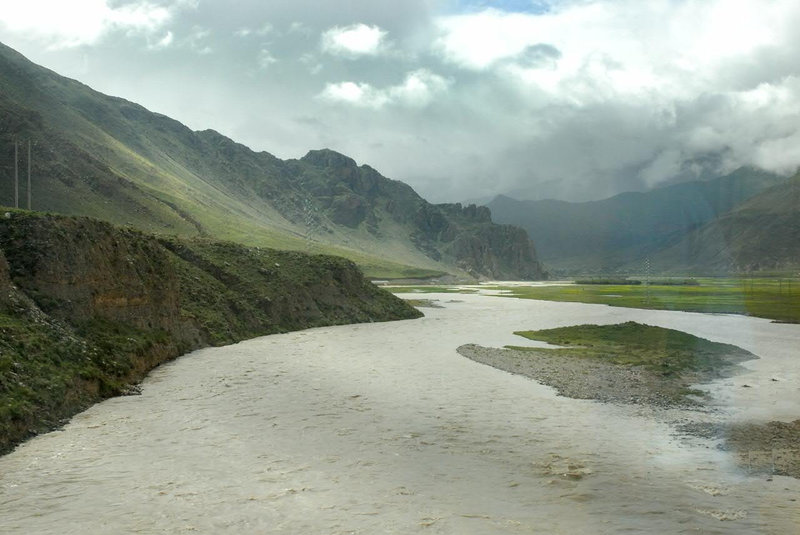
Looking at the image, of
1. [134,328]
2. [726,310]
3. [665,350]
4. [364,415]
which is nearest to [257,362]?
[134,328]

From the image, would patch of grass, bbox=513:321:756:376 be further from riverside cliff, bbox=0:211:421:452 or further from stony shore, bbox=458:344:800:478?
riverside cliff, bbox=0:211:421:452

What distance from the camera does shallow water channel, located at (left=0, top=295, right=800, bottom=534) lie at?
56.4ft

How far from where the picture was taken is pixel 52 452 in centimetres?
2328

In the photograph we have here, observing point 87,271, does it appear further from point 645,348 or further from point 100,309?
point 645,348

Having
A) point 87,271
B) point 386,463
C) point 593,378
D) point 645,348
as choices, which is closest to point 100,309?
point 87,271

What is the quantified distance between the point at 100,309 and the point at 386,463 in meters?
28.1

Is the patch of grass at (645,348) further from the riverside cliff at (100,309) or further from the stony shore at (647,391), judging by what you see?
the riverside cliff at (100,309)

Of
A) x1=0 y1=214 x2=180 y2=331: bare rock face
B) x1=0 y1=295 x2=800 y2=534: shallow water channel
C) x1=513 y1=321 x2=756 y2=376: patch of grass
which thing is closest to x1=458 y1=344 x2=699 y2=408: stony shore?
x1=0 y1=295 x2=800 y2=534: shallow water channel

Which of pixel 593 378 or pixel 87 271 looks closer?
pixel 593 378

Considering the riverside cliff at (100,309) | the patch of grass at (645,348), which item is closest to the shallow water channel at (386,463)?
the riverside cliff at (100,309)

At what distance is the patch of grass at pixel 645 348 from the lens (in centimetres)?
4644

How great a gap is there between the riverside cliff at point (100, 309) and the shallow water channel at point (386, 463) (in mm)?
Result: 1770

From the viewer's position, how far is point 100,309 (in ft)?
136

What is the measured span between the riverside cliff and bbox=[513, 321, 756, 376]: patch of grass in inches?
1272
